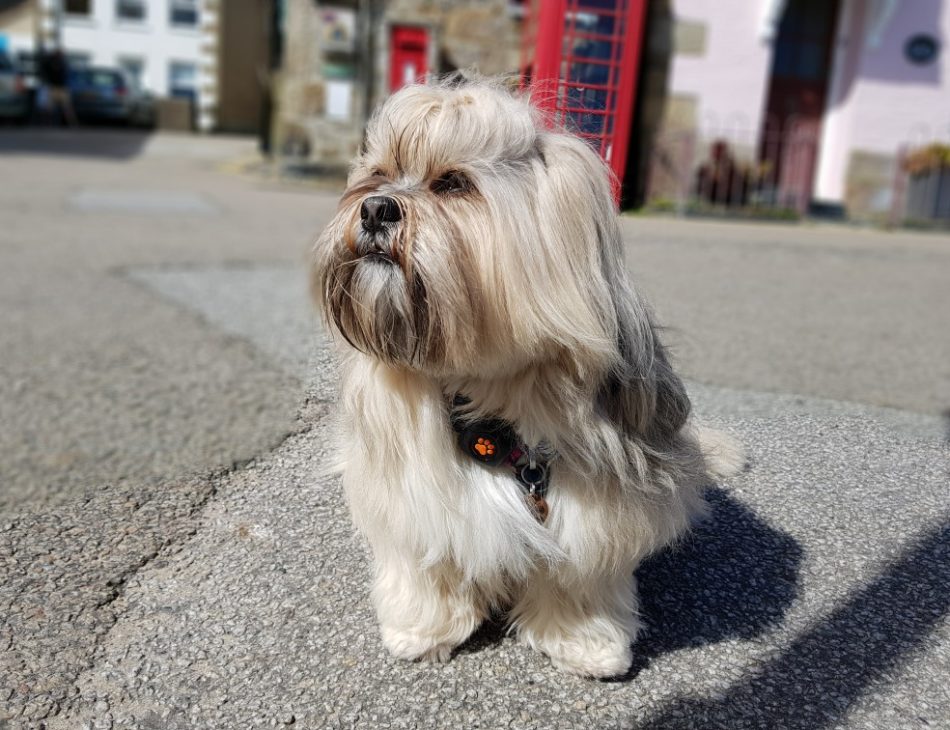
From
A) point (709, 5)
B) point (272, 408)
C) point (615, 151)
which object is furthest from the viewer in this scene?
point (709, 5)

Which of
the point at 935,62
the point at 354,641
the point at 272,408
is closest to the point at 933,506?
the point at 354,641

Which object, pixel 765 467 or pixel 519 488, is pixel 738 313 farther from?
pixel 519 488

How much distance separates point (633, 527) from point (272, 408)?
2.63 metres

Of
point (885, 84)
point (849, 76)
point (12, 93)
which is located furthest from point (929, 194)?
point (12, 93)

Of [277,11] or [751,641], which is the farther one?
[277,11]

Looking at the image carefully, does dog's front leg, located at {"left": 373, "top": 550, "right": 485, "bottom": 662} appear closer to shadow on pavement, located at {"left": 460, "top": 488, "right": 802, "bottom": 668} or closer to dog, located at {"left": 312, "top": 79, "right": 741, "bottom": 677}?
dog, located at {"left": 312, "top": 79, "right": 741, "bottom": 677}

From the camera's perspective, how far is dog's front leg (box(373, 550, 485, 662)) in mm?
2283

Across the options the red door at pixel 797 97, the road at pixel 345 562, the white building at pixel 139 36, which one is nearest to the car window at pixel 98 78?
the white building at pixel 139 36

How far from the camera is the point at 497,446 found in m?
2.10

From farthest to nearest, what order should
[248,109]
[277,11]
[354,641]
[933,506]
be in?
[248,109] → [277,11] → [933,506] → [354,641]

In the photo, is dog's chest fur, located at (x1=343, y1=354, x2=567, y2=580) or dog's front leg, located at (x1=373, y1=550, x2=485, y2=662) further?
dog's front leg, located at (x1=373, y1=550, x2=485, y2=662)

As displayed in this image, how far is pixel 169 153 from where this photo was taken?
781 inches

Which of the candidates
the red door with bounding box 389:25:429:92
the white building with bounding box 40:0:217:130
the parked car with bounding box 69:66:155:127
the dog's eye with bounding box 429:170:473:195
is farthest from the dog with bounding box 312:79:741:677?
the white building with bounding box 40:0:217:130

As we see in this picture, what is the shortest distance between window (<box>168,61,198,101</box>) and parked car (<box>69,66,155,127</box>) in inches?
159
